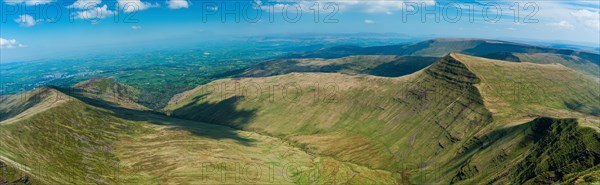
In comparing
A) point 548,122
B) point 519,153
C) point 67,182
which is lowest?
point 67,182

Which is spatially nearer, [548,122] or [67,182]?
[67,182]

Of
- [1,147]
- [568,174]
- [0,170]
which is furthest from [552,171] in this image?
[1,147]

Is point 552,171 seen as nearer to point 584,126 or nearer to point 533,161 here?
point 533,161

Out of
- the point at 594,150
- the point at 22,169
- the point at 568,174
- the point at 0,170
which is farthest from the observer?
the point at 22,169

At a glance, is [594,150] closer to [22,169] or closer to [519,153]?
[519,153]

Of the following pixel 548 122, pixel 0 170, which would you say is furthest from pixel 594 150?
pixel 0 170

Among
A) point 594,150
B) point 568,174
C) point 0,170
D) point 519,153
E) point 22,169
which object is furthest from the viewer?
point 519,153

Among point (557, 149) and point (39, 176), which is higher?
point (557, 149)

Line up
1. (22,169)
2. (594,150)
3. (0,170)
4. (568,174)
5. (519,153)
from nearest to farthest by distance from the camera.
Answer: (568,174) → (594,150) → (0,170) → (22,169) → (519,153)

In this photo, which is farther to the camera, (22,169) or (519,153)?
(519,153)
